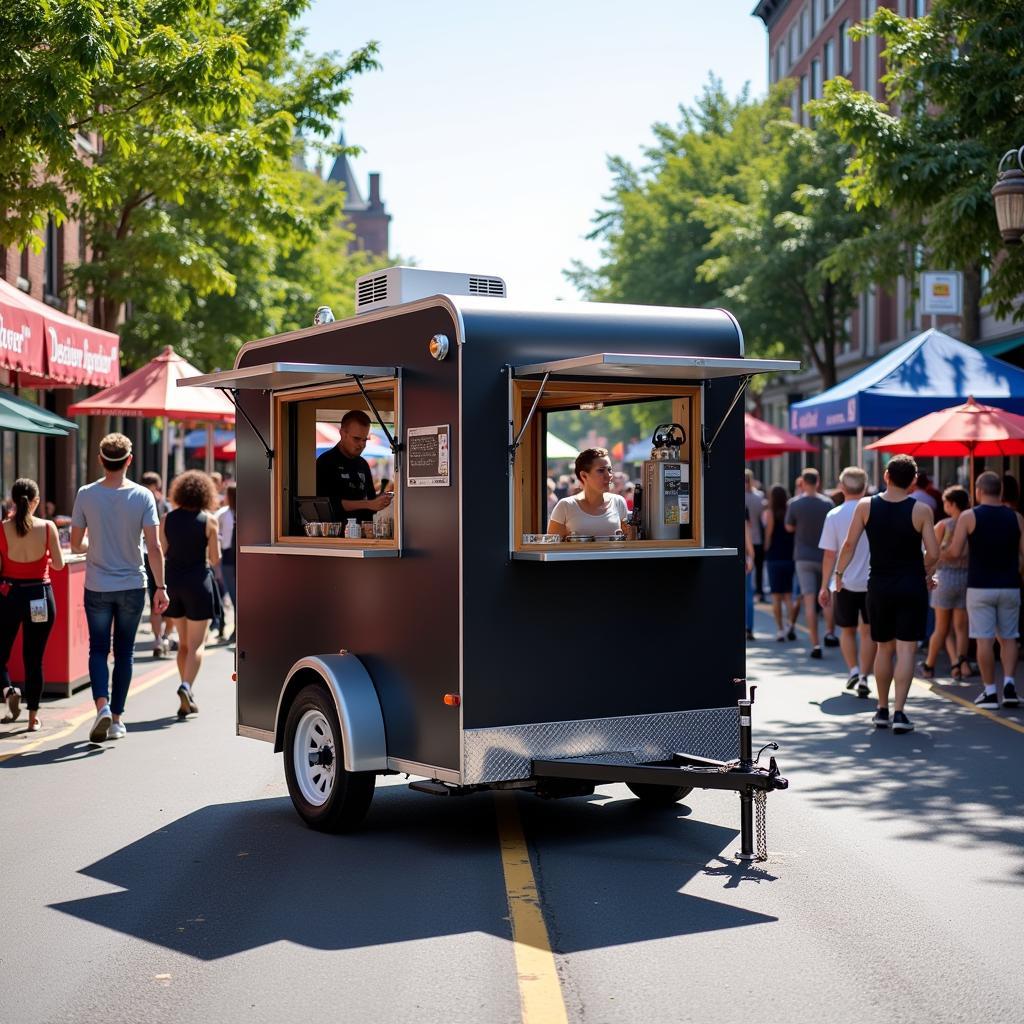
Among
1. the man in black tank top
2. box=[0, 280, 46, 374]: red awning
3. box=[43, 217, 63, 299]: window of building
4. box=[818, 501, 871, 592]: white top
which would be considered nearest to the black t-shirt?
box=[0, 280, 46, 374]: red awning

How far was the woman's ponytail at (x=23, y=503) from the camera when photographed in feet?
37.3

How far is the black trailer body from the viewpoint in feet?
24.2

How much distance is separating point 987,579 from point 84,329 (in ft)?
27.4

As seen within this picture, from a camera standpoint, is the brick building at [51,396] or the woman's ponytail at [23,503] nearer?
the woman's ponytail at [23,503]

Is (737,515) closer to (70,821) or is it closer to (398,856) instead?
(398,856)

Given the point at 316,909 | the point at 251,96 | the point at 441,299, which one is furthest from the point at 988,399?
the point at 316,909

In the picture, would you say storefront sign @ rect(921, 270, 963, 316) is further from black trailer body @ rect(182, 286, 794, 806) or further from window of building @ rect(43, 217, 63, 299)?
window of building @ rect(43, 217, 63, 299)

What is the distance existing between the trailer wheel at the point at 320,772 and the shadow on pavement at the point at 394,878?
0.11 meters

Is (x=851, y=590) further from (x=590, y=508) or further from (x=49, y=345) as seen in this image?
(x=49, y=345)

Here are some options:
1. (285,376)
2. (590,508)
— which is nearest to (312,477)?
(285,376)

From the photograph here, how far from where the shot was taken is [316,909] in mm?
6410

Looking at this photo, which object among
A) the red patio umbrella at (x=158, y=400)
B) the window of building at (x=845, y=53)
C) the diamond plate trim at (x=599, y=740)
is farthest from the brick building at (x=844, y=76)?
the diamond plate trim at (x=599, y=740)

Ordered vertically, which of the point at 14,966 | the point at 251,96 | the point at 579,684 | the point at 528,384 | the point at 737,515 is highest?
the point at 251,96

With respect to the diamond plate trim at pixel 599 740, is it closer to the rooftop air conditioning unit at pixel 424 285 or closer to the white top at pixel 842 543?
the rooftop air conditioning unit at pixel 424 285
